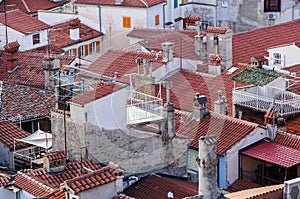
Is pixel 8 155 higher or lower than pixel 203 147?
lower

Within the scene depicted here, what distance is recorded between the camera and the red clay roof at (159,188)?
25969 millimetres

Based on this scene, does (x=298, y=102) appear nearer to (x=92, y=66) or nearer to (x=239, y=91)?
(x=239, y=91)

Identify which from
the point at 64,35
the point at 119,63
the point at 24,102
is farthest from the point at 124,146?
the point at 64,35

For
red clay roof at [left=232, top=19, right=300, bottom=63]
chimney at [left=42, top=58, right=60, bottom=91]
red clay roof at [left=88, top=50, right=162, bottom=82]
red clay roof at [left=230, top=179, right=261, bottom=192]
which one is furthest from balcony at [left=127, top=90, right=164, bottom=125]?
red clay roof at [left=232, top=19, right=300, bottom=63]

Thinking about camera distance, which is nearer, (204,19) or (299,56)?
(299,56)

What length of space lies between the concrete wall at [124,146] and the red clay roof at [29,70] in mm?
9780

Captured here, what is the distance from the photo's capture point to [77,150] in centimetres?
2667

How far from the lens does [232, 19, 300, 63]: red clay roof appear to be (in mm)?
43250

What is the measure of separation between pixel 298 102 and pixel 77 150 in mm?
10171

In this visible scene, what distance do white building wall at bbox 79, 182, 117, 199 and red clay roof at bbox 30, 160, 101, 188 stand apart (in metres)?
2.29

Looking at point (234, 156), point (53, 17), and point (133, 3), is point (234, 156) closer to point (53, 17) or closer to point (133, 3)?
point (133, 3)

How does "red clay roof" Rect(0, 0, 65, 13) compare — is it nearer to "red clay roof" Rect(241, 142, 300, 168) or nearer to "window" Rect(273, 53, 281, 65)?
"window" Rect(273, 53, 281, 65)

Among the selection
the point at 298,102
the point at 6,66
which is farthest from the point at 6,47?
the point at 298,102

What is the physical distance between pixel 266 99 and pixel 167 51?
486 cm
